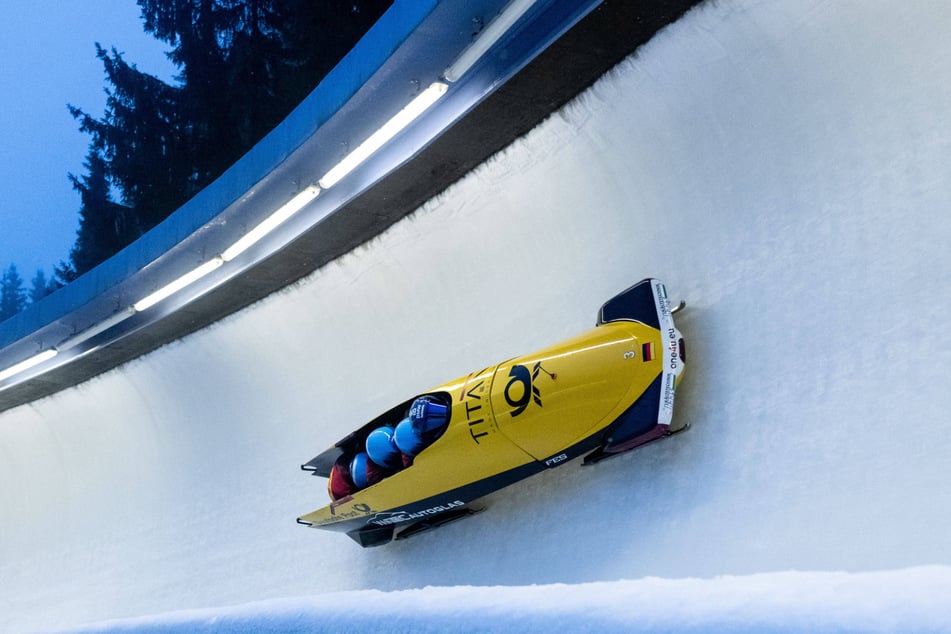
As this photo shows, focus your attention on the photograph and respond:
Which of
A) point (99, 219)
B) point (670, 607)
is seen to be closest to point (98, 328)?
point (670, 607)

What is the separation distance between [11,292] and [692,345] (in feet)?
169

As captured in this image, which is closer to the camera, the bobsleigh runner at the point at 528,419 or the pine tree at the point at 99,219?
the bobsleigh runner at the point at 528,419

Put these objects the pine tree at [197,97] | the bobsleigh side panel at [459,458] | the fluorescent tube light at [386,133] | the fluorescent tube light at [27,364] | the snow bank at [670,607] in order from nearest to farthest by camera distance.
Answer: the snow bank at [670,607] < the bobsleigh side panel at [459,458] < the fluorescent tube light at [386,133] < the fluorescent tube light at [27,364] < the pine tree at [197,97]

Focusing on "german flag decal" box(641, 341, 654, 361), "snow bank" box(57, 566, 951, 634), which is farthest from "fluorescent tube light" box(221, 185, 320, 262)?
"snow bank" box(57, 566, 951, 634)

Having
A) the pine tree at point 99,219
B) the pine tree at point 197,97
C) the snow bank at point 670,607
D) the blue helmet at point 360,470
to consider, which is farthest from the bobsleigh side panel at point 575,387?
the pine tree at point 99,219

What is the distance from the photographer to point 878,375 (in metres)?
2.94

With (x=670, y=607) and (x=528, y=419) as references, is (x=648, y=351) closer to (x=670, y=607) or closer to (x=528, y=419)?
(x=528, y=419)

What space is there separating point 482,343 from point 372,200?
4.26 feet

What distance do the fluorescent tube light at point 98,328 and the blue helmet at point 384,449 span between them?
316cm

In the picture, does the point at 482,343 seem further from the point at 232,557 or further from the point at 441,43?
the point at 232,557

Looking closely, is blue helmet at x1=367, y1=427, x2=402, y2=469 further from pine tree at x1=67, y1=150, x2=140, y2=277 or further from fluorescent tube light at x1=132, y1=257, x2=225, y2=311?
pine tree at x1=67, y1=150, x2=140, y2=277

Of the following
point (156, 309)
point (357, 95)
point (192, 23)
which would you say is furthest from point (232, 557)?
point (192, 23)

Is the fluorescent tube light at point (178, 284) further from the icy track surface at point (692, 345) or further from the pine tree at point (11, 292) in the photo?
the pine tree at point (11, 292)

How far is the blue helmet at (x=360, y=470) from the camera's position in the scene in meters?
4.40
